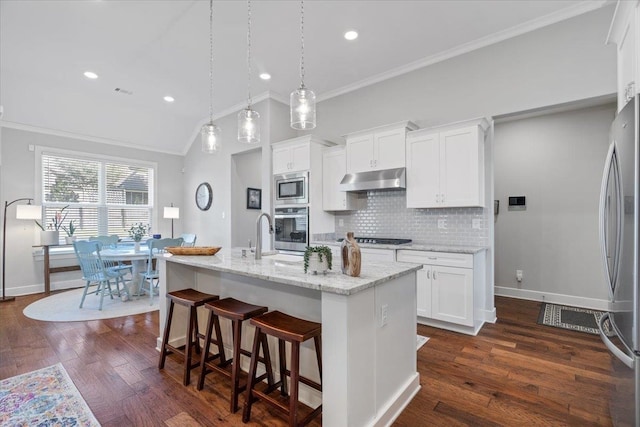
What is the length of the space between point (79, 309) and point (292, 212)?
128 inches

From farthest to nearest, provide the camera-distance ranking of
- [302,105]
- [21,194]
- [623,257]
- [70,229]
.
A: [70,229] → [21,194] → [302,105] → [623,257]

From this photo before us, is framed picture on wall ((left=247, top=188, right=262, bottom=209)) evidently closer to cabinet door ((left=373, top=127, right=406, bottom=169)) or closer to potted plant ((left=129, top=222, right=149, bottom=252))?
potted plant ((left=129, top=222, right=149, bottom=252))

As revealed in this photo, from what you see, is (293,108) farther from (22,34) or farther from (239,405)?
(22,34)

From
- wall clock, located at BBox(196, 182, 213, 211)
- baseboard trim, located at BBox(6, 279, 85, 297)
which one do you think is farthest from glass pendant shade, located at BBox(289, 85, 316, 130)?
baseboard trim, located at BBox(6, 279, 85, 297)

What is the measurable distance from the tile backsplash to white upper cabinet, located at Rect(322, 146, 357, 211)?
11.1 inches

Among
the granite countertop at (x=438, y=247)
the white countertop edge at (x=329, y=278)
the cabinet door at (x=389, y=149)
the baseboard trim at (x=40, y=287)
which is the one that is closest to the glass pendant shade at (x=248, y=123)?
the white countertop edge at (x=329, y=278)

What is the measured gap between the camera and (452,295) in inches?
129

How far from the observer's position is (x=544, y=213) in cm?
444

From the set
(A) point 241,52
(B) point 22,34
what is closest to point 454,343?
(A) point 241,52

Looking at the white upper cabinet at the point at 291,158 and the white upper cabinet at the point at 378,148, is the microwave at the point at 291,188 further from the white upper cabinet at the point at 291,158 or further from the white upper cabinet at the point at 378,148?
the white upper cabinet at the point at 378,148

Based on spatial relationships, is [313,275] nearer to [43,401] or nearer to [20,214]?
[43,401]

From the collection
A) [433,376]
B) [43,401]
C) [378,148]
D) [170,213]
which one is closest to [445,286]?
[433,376]

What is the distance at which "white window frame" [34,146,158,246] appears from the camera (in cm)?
518

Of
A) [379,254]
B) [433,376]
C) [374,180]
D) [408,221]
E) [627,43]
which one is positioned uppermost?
[627,43]
